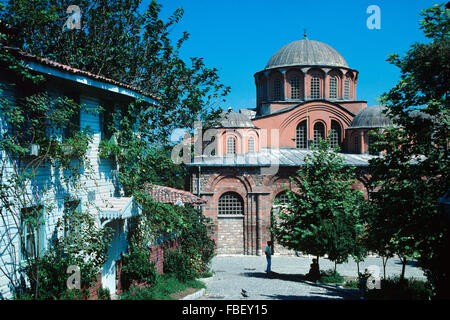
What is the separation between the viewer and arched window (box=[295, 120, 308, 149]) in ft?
97.8

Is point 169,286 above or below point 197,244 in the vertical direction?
below

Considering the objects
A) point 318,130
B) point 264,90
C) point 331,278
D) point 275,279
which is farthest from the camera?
point 264,90

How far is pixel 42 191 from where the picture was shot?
7.34 metres

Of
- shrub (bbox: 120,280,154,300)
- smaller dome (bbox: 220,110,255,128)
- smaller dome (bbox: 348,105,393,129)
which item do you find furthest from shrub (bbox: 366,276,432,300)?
smaller dome (bbox: 348,105,393,129)

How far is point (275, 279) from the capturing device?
15.7 meters

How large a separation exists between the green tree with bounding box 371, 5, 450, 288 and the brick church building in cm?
1310

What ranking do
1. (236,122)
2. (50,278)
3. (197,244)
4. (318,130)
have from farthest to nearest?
(318,130), (236,122), (197,244), (50,278)

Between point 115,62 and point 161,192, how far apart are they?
6221 mm

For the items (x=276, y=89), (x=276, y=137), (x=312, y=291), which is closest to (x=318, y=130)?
(x=276, y=137)

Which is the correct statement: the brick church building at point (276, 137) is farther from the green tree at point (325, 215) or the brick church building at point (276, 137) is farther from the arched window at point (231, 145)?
the green tree at point (325, 215)

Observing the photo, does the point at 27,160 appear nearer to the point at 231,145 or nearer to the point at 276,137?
the point at 231,145

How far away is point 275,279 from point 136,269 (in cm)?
742

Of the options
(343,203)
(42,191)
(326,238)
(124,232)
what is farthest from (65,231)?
(343,203)

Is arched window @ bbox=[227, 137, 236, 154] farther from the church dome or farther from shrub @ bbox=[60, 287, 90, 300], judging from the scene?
shrub @ bbox=[60, 287, 90, 300]
